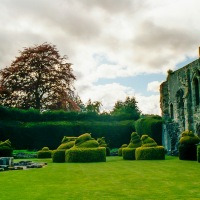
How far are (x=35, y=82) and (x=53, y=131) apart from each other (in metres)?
9.68

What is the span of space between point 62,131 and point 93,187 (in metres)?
26.5

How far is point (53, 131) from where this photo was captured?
3512cm

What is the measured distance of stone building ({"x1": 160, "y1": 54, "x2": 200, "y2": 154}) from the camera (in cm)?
2564

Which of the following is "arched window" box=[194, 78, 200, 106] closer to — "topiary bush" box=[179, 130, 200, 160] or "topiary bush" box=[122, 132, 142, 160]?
"topiary bush" box=[179, 130, 200, 160]

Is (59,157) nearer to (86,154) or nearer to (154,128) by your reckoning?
(86,154)

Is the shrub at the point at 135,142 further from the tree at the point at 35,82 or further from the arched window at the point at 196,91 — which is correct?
the tree at the point at 35,82

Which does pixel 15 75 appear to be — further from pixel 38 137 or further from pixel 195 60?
pixel 195 60

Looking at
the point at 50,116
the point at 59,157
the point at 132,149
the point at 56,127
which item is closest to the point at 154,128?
the point at 132,149

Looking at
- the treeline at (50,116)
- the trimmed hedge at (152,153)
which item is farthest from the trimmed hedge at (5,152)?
the treeline at (50,116)

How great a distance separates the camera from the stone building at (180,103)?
2564cm

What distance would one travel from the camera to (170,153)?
28641mm

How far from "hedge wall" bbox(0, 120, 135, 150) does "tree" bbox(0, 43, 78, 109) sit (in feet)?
23.3

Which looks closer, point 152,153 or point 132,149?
point 152,153

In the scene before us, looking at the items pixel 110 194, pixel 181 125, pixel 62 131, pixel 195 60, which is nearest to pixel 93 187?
pixel 110 194
